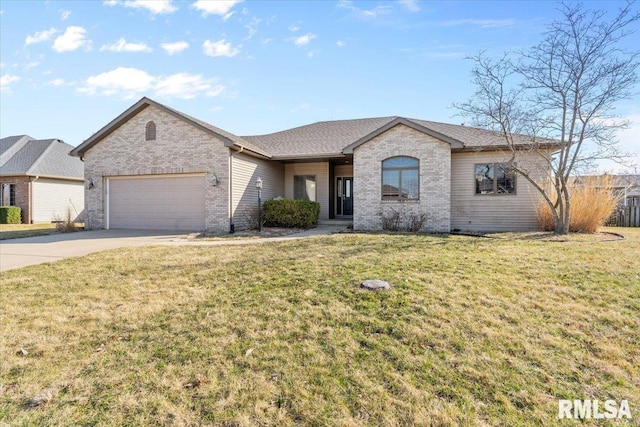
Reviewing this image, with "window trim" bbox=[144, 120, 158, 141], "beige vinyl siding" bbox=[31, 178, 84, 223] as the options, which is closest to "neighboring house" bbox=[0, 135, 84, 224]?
"beige vinyl siding" bbox=[31, 178, 84, 223]

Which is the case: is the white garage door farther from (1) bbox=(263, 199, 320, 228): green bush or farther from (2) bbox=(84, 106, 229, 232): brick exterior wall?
(1) bbox=(263, 199, 320, 228): green bush

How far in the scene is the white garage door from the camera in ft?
44.0

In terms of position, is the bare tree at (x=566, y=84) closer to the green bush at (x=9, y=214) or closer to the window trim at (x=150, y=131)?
the window trim at (x=150, y=131)

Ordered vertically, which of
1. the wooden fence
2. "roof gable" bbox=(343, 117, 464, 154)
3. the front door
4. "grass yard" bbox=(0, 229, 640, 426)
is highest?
"roof gable" bbox=(343, 117, 464, 154)

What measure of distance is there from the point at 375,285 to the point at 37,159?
969 inches

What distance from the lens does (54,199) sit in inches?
822

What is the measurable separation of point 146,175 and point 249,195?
14.6ft

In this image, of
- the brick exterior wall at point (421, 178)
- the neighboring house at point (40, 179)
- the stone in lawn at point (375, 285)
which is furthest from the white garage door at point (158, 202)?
the stone in lawn at point (375, 285)

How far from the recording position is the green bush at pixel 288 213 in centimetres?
1377

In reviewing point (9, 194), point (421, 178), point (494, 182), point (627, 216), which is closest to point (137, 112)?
point (421, 178)

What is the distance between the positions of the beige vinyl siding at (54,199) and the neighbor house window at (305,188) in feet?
44.7

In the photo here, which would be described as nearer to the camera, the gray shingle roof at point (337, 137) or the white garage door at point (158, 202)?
the gray shingle roof at point (337, 137)

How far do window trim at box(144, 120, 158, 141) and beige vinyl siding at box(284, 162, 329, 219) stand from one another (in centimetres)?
616

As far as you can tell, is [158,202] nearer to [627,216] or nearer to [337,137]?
[337,137]
